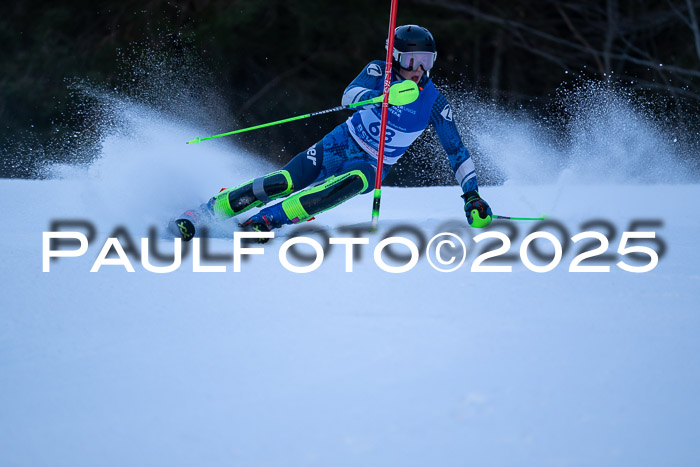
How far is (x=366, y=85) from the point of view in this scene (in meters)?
4.02

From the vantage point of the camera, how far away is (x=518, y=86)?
14430 mm

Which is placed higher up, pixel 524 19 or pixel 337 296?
pixel 524 19

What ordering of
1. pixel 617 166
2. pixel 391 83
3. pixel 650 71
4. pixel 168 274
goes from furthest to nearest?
pixel 650 71 < pixel 617 166 < pixel 391 83 < pixel 168 274

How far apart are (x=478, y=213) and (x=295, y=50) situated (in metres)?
10.4

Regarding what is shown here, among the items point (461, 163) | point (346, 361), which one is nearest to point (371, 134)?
point (461, 163)

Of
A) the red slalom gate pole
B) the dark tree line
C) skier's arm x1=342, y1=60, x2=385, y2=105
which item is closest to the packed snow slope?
the red slalom gate pole

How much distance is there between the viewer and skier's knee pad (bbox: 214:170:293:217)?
12.7ft

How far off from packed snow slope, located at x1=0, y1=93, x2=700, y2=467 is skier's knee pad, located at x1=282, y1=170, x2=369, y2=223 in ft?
0.73

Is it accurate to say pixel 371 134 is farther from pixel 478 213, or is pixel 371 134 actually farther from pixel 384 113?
pixel 478 213

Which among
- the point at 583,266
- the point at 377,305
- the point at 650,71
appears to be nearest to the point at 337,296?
the point at 377,305

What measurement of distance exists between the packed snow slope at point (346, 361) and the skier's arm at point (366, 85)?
2.64 feet

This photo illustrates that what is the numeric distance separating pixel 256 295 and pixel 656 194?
12.0 ft

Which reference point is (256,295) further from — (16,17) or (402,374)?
(16,17)

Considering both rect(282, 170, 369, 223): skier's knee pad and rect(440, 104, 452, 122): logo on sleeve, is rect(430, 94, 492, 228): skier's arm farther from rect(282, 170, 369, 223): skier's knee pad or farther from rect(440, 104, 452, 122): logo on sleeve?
rect(282, 170, 369, 223): skier's knee pad
